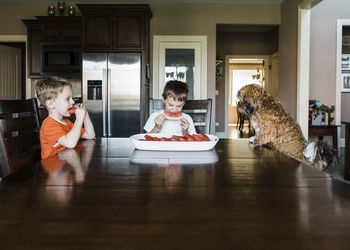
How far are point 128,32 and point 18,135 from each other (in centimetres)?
372

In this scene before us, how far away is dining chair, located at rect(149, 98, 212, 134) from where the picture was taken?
7.97 ft

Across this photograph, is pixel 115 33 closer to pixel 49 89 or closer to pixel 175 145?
pixel 49 89

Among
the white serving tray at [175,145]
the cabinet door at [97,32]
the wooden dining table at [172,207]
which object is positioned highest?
the cabinet door at [97,32]

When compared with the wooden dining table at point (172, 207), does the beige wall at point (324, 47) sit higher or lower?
higher

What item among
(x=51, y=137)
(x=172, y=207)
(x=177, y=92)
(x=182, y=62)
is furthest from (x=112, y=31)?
(x=172, y=207)

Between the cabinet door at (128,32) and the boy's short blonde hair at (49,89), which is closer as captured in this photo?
the boy's short blonde hair at (49,89)

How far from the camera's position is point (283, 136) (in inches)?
82.2

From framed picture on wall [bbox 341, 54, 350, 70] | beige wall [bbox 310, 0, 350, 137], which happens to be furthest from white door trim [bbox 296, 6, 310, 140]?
framed picture on wall [bbox 341, 54, 350, 70]

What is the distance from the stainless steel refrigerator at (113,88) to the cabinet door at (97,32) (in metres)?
0.16

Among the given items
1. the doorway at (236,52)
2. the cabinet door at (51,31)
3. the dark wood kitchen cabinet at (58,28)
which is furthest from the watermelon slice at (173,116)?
the doorway at (236,52)

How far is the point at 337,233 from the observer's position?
1.52 feet

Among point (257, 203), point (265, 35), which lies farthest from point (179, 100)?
point (265, 35)

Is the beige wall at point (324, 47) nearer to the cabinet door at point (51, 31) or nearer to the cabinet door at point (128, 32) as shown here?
the cabinet door at point (128, 32)

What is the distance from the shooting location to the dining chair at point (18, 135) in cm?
124
